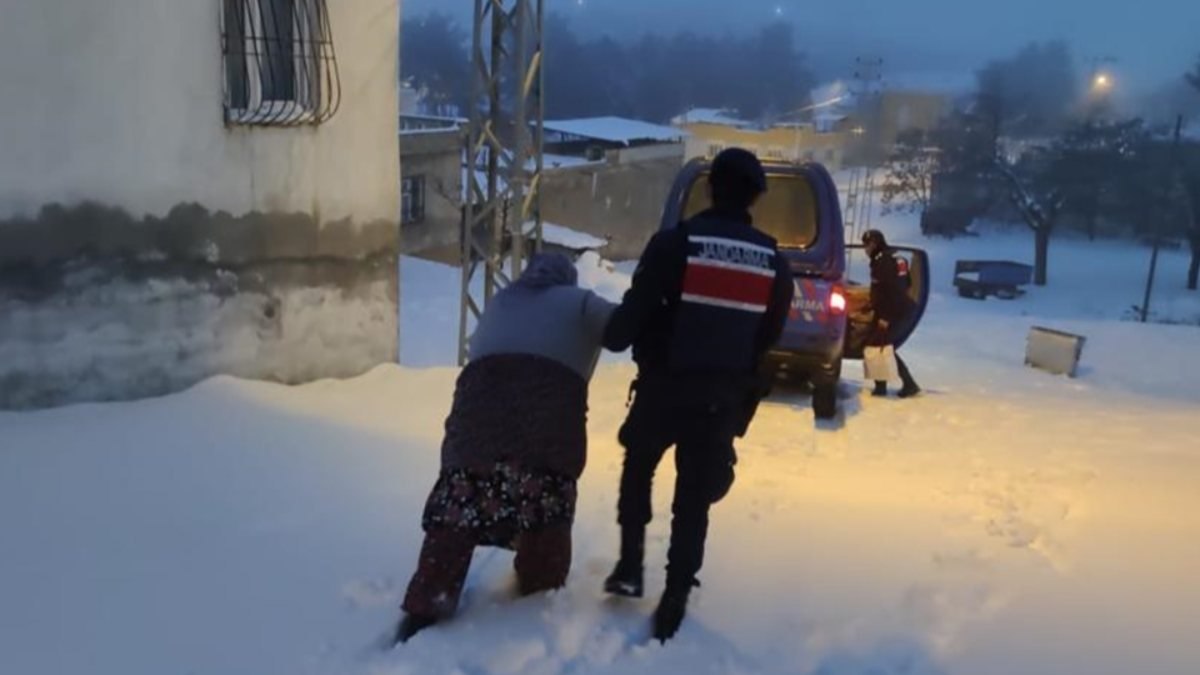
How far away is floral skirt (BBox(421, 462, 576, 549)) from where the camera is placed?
3672 mm

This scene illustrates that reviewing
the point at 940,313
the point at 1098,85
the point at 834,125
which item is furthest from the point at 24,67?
the point at 1098,85

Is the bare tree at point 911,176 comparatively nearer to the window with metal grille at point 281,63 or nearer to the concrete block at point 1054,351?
the concrete block at point 1054,351

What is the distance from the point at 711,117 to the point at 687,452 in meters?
51.2

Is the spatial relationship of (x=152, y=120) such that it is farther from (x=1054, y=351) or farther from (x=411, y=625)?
(x=1054, y=351)

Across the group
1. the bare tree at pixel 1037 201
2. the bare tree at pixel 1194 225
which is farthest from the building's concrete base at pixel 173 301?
the bare tree at pixel 1194 225

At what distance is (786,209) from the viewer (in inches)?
353

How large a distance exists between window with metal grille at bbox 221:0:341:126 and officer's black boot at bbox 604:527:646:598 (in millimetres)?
4467

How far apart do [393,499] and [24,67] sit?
3.25 meters

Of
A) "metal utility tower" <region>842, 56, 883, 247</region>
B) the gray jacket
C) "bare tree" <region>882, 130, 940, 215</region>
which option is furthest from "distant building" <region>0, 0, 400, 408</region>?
"bare tree" <region>882, 130, 940, 215</region>

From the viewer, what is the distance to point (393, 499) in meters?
5.19

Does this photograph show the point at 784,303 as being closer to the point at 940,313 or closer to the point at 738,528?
the point at 738,528

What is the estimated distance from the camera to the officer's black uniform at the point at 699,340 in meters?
3.63

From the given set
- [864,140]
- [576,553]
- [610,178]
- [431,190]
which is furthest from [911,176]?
[576,553]

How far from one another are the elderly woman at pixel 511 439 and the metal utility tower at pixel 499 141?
7.21 metres
